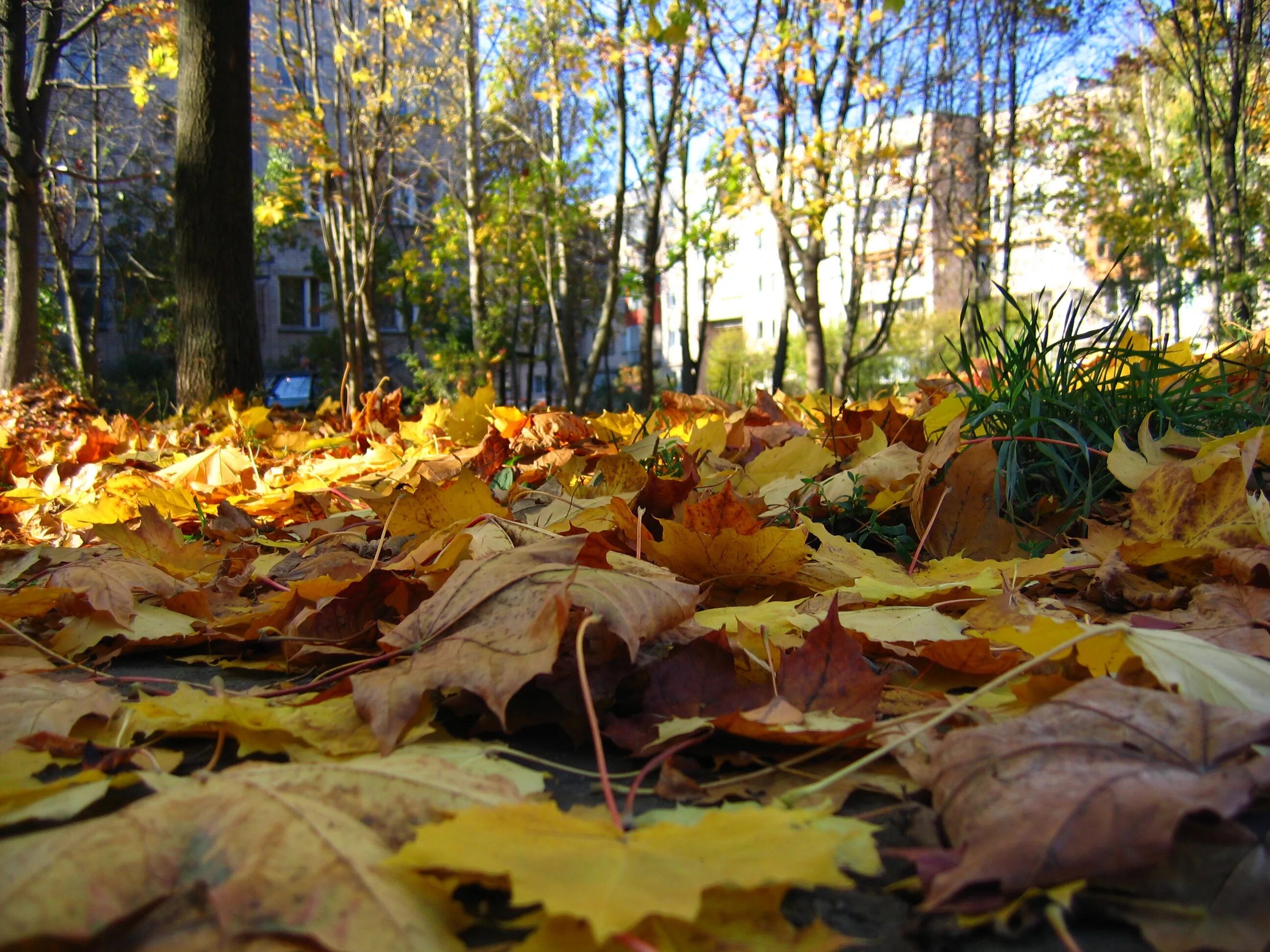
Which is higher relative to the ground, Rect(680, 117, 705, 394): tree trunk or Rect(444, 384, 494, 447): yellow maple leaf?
Rect(680, 117, 705, 394): tree trunk

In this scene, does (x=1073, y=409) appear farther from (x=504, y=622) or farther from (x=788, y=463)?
(x=504, y=622)

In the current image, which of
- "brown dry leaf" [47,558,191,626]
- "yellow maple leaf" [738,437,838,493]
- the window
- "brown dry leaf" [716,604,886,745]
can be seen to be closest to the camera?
"brown dry leaf" [716,604,886,745]

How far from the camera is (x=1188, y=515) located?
1326 mm

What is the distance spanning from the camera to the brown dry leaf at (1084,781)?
0.54 m

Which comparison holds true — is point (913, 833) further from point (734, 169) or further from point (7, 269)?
point (734, 169)

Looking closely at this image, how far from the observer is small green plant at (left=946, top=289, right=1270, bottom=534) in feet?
5.58

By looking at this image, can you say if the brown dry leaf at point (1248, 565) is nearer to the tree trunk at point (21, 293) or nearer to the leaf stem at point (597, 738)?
the leaf stem at point (597, 738)

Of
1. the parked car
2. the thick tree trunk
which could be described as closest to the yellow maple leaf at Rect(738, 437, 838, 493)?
the thick tree trunk

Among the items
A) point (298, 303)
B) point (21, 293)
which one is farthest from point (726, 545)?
point (298, 303)

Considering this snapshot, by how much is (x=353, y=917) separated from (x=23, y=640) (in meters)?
0.97

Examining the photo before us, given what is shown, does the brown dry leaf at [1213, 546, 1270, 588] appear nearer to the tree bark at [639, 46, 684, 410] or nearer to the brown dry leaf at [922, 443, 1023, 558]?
the brown dry leaf at [922, 443, 1023, 558]

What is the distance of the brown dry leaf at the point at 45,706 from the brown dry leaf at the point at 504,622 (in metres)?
0.27

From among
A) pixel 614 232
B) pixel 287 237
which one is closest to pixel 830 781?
pixel 614 232

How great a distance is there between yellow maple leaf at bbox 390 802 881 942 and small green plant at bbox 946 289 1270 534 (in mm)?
1174
